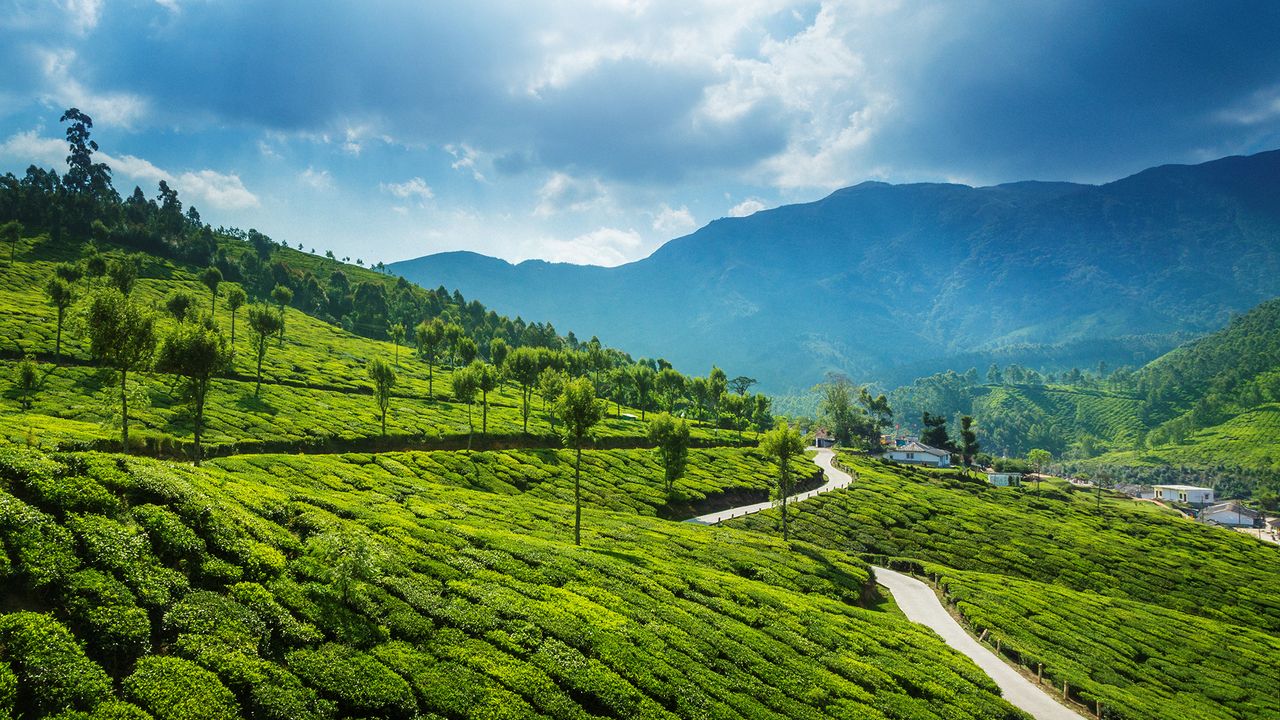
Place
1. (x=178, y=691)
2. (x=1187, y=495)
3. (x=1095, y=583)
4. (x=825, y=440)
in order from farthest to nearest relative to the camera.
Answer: (x=825, y=440)
(x=1187, y=495)
(x=1095, y=583)
(x=178, y=691)

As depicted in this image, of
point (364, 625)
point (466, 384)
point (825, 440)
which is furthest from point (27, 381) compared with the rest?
point (825, 440)

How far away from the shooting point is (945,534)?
64375mm

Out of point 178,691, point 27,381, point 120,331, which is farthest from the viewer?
point 27,381

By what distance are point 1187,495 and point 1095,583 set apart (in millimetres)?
165628

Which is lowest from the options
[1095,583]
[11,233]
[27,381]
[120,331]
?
[1095,583]

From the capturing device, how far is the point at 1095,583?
58.0 metres

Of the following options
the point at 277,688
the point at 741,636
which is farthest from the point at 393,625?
the point at 741,636

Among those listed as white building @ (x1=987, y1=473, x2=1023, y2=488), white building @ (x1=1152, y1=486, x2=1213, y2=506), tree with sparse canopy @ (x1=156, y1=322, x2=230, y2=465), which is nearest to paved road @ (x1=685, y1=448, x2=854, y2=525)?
tree with sparse canopy @ (x1=156, y1=322, x2=230, y2=465)

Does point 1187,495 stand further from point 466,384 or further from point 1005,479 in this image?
point 466,384

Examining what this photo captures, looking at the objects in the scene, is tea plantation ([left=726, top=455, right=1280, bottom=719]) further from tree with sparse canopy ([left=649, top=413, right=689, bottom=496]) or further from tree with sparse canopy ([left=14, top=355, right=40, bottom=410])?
tree with sparse canopy ([left=14, top=355, right=40, bottom=410])

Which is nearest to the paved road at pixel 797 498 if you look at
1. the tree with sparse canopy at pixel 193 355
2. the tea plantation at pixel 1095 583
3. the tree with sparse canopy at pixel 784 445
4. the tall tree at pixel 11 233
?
the tea plantation at pixel 1095 583

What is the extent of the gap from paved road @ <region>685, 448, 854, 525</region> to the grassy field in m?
30.3

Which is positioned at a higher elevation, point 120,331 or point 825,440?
point 120,331

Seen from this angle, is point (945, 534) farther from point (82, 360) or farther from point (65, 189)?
point (65, 189)
